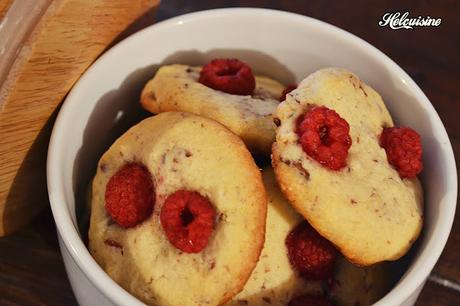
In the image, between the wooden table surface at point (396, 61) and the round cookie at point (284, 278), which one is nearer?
the round cookie at point (284, 278)

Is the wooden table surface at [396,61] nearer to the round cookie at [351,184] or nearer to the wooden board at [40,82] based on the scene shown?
the wooden board at [40,82]

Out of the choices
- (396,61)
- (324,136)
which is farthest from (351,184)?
(396,61)

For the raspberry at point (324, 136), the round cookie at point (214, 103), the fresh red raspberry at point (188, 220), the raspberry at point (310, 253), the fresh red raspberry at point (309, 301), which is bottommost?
the fresh red raspberry at point (309, 301)

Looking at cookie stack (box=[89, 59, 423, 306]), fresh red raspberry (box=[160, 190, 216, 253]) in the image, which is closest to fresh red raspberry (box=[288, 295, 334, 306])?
cookie stack (box=[89, 59, 423, 306])

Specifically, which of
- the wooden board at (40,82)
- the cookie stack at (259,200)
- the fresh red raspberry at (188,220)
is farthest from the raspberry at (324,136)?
the wooden board at (40,82)

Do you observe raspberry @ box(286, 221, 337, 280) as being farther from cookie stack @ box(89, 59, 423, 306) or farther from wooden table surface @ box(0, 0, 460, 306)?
wooden table surface @ box(0, 0, 460, 306)

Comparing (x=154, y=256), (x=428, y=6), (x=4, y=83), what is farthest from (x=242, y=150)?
(x=428, y=6)

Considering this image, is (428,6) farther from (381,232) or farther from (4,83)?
(4,83)
